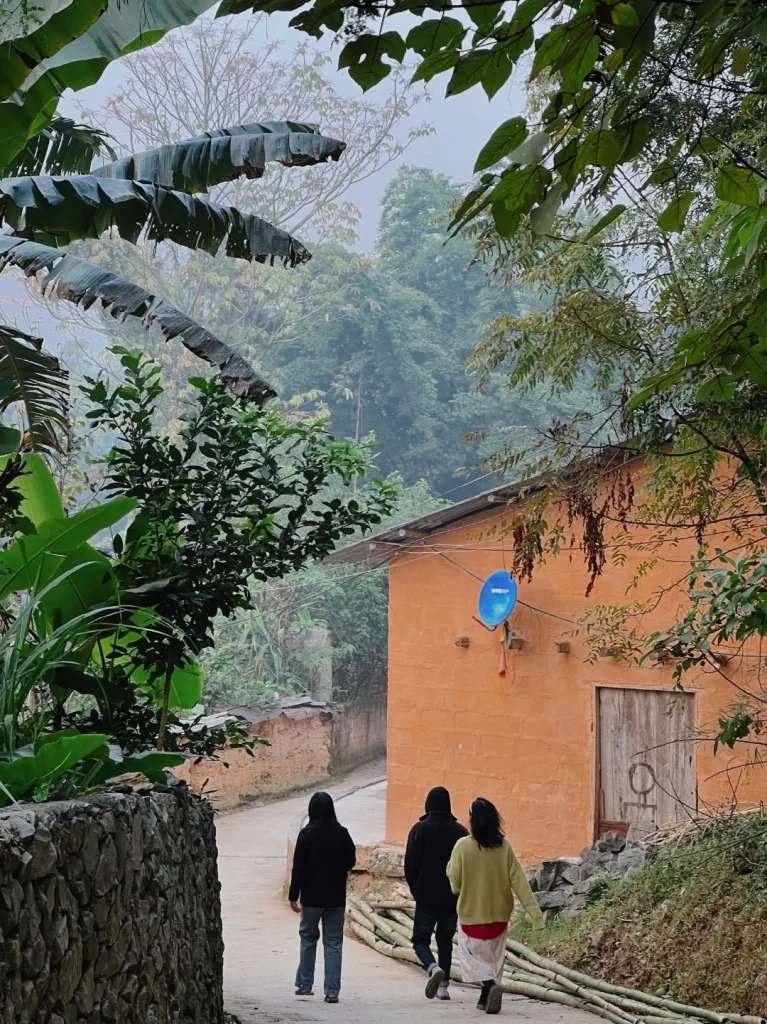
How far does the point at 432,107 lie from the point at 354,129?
351ft

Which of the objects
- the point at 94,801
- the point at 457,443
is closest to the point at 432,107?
the point at 457,443

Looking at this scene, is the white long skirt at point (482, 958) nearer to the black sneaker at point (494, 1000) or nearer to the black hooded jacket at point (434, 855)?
the black sneaker at point (494, 1000)

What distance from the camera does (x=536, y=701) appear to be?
1409cm

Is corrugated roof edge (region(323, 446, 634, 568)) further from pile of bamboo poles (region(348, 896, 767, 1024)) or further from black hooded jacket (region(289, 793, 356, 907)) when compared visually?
black hooded jacket (region(289, 793, 356, 907))

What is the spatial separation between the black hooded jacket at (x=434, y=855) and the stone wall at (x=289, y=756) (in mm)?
9708

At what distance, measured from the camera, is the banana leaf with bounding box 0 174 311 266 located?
21.5ft

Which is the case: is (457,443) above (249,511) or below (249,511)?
above

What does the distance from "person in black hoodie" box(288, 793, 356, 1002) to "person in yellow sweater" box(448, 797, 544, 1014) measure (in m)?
0.86

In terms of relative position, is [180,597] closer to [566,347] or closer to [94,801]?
[94,801]

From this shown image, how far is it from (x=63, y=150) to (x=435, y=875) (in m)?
5.96

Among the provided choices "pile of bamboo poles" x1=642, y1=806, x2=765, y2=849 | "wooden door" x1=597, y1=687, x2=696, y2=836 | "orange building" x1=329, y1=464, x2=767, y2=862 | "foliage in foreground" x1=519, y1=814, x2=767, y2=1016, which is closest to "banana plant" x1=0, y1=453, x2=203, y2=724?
"foliage in foreground" x1=519, y1=814, x2=767, y2=1016

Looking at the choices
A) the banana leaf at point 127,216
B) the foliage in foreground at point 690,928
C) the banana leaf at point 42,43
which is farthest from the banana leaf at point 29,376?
the foliage in foreground at point 690,928

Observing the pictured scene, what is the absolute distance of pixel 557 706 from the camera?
45.7 feet

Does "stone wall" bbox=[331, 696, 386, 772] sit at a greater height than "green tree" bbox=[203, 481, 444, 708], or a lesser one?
lesser
